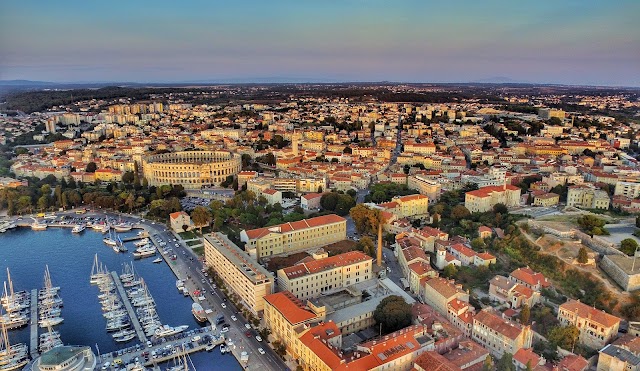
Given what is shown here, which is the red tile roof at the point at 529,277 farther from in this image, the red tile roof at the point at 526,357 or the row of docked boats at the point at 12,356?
the row of docked boats at the point at 12,356

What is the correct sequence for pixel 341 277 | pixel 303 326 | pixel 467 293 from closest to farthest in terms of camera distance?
pixel 303 326, pixel 467 293, pixel 341 277

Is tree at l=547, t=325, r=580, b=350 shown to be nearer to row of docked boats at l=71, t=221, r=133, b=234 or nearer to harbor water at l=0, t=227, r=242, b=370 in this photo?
harbor water at l=0, t=227, r=242, b=370

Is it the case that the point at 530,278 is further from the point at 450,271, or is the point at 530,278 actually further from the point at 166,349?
the point at 166,349

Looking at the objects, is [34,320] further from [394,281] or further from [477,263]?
[477,263]

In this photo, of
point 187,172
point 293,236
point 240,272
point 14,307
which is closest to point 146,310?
point 240,272

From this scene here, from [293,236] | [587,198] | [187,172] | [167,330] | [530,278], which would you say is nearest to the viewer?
[167,330]

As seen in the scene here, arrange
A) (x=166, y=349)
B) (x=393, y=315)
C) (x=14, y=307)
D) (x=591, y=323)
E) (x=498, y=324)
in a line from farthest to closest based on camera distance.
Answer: (x=14, y=307) < (x=166, y=349) < (x=393, y=315) < (x=591, y=323) < (x=498, y=324)

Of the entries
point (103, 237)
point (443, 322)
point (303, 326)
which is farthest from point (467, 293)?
point (103, 237)
